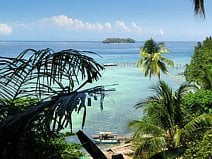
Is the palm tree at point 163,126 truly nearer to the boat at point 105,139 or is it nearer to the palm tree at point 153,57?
the boat at point 105,139

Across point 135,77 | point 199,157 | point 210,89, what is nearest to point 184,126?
point 199,157

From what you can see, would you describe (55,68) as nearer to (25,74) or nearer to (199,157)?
(25,74)

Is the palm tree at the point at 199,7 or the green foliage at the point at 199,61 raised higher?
the palm tree at the point at 199,7

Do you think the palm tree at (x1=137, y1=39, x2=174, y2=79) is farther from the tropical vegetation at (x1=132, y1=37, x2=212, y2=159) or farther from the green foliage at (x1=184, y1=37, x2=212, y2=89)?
the tropical vegetation at (x1=132, y1=37, x2=212, y2=159)

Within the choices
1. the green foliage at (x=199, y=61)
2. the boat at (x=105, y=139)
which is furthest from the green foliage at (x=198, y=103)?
the boat at (x=105, y=139)

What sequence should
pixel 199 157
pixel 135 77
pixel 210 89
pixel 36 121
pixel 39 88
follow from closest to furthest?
pixel 36 121, pixel 39 88, pixel 199 157, pixel 210 89, pixel 135 77

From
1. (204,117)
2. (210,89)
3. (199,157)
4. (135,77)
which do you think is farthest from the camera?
(135,77)

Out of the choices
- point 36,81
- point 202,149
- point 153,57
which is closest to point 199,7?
point 202,149

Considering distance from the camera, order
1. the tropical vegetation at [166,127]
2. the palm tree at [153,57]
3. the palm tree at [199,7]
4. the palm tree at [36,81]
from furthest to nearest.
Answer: the palm tree at [153,57] → the tropical vegetation at [166,127] → the palm tree at [199,7] → the palm tree at [36,81]

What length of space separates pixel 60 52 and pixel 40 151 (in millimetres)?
624

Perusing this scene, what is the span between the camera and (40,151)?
8.25 feet

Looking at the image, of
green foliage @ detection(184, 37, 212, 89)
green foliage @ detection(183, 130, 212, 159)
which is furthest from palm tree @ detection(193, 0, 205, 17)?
green foliage @ detection(184, 37, 212, 89)

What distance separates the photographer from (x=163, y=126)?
12.5 metres

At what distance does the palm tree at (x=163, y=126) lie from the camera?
11.6m
